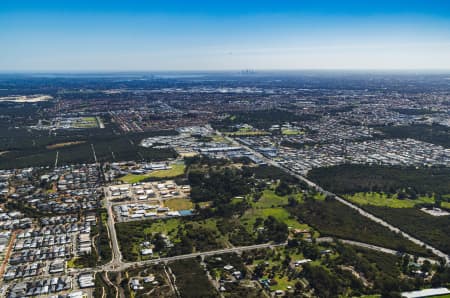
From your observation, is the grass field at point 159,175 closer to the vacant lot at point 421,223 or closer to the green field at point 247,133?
the vacant lot at point 421,223

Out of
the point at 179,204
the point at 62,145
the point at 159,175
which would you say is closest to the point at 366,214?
the point at 179,204

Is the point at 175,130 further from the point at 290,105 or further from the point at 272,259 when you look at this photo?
the point at 272,259

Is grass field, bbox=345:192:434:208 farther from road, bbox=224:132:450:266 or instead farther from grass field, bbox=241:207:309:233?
grass field, bbox=241:207:309:233

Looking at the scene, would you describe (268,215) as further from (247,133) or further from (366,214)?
(247,133)

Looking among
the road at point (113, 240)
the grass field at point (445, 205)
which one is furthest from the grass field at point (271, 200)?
the grass field at point (445, 205)

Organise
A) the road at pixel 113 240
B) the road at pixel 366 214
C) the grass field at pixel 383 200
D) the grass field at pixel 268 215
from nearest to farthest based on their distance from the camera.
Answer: the road at pixel 113 240, the road at pixel 366 214, the grass field at pixel 268 215, the grass field at pixel 383 200

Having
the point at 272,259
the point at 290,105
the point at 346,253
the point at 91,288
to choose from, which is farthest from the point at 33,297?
the point at 290,105
